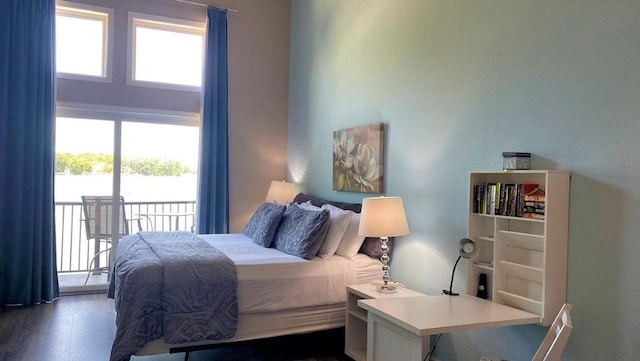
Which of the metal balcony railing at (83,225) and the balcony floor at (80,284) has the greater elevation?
the metal balcony railing at (83,225)

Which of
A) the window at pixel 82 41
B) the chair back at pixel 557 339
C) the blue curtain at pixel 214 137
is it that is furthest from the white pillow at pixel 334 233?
the window at pixel 82 41

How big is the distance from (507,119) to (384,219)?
101 cm

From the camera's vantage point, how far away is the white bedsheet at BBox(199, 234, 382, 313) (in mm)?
3170

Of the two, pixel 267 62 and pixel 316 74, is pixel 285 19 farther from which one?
pixel 316 74

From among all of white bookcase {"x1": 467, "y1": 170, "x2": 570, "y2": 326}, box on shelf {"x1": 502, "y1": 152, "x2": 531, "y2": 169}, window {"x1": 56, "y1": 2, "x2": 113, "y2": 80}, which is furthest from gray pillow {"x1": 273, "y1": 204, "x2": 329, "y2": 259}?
window {"x1": 56, "y1": 2, "x2": 113, "y2": 80}

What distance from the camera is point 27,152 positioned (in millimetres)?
4652

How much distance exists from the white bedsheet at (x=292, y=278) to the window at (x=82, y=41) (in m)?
2.97

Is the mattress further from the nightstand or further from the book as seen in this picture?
the book

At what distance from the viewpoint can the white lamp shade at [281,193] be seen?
533 cm

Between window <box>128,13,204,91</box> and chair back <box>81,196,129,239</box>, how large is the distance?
1.45 m

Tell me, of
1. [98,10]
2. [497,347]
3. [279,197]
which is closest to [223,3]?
[98,10]

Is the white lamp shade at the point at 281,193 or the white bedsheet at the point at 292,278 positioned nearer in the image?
the white bedsheet at the point at 292,278

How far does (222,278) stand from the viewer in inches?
121

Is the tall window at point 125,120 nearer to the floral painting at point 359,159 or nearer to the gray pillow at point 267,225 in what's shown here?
the gray pillow at point 267,225
